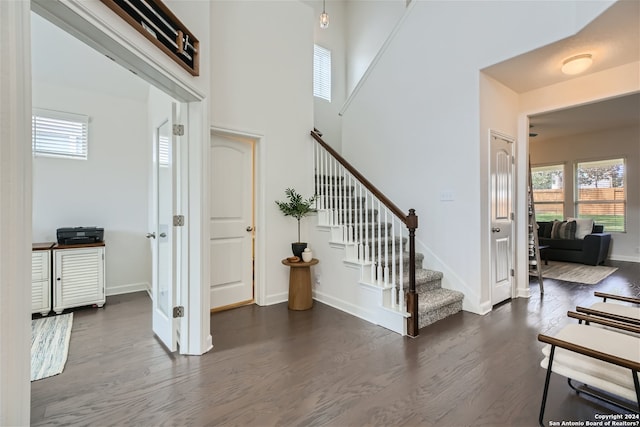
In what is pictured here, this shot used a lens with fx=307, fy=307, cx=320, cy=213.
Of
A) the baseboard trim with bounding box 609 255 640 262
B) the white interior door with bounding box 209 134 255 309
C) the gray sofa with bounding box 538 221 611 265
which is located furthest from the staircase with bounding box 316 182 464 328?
the baseboard trim with bounding box 609 255 640 262

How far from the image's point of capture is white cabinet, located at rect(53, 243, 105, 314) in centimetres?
345

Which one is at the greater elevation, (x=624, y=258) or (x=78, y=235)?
(x=78, y=235)

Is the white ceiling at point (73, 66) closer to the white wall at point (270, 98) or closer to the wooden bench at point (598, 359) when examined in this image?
the white wall at point (270, 98)

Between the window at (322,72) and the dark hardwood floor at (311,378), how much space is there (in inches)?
179

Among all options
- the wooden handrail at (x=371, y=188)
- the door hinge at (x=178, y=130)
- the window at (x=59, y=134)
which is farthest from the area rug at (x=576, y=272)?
the window at (x=59, y=134)

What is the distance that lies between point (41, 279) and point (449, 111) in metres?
4.94

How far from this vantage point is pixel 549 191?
A: 768 centimetres

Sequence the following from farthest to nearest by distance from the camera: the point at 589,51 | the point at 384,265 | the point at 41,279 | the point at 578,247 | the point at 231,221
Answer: the point at 578,247 < the point at 231,221 < the point at 41,279 < the point at 384,265 < the point at 589,51

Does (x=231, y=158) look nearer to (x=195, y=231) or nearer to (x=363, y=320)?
(x=195, y=231)

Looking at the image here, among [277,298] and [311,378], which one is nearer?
[311,378]

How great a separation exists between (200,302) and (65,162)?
3014 millimetres

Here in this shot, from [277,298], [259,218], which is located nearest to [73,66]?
[259,218]

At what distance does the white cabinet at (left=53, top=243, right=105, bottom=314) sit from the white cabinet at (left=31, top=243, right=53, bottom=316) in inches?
2.0

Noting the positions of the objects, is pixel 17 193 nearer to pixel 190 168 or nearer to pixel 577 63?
pixel 190 168
